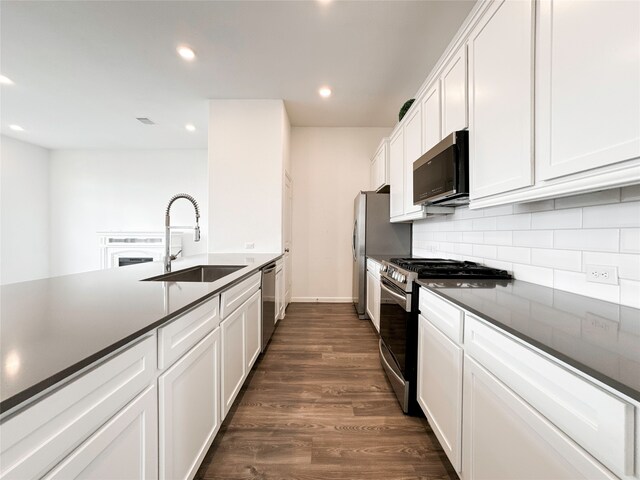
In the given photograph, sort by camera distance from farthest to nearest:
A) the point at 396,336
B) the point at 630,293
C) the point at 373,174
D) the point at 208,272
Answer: the point at 373,174, the point at 208,272, the point at 396,336, the point at 630,293

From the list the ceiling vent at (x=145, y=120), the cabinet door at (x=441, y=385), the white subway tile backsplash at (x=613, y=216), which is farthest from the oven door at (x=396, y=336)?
the ceiling vent at (x=145, y=120)

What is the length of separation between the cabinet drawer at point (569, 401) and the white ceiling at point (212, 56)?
254 centimetres

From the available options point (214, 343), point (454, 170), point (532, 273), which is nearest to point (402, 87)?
point (454, 170)

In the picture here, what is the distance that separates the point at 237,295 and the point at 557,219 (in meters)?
1.82

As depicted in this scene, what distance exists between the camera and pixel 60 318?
873 millimetres

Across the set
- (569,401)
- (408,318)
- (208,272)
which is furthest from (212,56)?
(569,401)

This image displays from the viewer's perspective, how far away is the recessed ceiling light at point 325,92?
3420 mm

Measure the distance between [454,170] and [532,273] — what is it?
0.73 metres

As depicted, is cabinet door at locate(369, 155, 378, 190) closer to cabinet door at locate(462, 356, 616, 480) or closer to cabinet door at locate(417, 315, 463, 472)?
cabinet door at locate(417, 315, 463, 472)

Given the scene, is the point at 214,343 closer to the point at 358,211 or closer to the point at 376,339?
the point at 376,339

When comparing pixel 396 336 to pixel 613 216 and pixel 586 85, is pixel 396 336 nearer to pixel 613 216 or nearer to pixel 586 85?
pixel 613 216

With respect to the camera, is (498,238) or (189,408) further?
(498,238)

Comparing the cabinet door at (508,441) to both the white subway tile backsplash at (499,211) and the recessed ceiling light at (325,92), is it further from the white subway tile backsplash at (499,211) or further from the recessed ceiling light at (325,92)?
the recessed ceiling light at (325,92)

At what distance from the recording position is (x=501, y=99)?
1.36m
